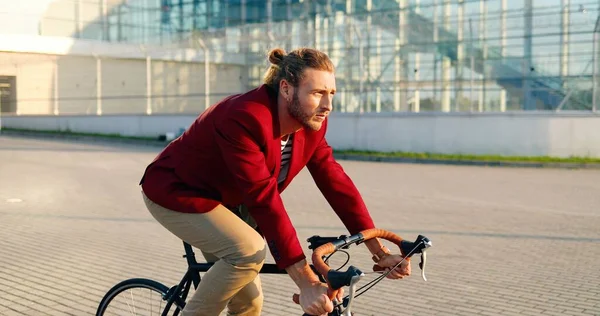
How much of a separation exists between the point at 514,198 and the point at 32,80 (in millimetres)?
30059

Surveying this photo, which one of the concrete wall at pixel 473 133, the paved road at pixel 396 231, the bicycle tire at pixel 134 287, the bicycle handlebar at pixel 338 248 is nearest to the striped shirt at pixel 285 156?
the bicycle handlebar at pixel 338 248

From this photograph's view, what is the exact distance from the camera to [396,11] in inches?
1393

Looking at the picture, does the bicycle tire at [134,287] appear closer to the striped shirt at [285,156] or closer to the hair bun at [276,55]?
the striped shirt at [285,156]

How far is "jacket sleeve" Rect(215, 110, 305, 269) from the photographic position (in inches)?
124

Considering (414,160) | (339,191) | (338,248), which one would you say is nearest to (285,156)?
(339,191)

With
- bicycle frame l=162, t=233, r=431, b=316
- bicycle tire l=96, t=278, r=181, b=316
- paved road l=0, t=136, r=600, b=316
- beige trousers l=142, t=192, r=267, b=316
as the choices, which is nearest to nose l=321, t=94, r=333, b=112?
bicycle frame l=162, t=233, r=431, b=316

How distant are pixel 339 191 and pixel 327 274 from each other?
0.74 m

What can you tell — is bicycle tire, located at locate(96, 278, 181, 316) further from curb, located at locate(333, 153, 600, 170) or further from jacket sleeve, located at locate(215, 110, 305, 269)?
curb, located at locate(333, 153, 600, 170)

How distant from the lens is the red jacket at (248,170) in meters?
3.17

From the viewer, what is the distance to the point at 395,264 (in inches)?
135

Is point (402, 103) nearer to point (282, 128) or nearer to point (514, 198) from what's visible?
point (514, 198)

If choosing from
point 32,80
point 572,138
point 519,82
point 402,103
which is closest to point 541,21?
point 519,82

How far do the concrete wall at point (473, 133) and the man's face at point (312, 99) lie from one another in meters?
21.2

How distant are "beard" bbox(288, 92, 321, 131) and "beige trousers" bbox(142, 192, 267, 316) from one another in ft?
1.71
